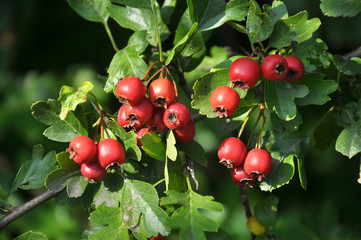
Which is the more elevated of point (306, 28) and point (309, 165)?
point (306, 28)

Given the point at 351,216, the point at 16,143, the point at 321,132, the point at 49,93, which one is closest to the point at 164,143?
the point at 321,132

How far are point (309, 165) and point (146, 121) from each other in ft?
6.20

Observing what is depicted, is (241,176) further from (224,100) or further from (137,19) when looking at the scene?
(137,19)

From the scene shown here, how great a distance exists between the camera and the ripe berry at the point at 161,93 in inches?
47.0

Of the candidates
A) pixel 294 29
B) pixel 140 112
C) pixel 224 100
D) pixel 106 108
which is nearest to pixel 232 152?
pixel 224 100

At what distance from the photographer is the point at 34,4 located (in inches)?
110

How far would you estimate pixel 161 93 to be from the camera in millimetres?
1191

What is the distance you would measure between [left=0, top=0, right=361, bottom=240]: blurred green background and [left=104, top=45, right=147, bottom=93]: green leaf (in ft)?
3.97

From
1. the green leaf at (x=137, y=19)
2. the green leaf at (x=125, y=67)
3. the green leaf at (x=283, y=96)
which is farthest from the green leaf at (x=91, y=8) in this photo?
the green leaf at (x=283, y=96)

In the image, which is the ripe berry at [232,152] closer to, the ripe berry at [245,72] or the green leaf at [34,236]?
the ripe berry at [245,72]

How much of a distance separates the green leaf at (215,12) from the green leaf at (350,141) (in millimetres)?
428

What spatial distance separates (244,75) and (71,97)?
446 millimetres

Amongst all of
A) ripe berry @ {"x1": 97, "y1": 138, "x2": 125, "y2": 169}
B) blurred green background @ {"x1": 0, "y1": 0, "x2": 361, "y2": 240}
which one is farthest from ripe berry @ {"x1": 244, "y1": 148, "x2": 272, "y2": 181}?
blurred green background @ {"x1": 0, "y1": 0, "x2": 361, "y2": 240}

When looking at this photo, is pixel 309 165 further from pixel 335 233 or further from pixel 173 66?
pixel 173 66
